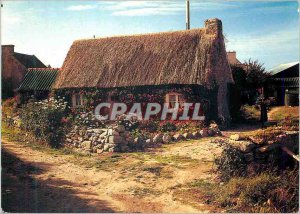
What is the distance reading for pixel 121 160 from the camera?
372 inches

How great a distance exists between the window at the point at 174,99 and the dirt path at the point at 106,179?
4360 millimetres

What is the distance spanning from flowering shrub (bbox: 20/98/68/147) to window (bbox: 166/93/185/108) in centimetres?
536

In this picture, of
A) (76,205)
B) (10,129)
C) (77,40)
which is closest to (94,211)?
(76,205)

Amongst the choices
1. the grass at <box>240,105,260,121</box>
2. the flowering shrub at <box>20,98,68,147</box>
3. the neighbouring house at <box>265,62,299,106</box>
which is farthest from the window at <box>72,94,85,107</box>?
the neighbouring house at <box>265,62,299,106</box>

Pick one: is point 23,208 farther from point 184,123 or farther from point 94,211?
point 184,123

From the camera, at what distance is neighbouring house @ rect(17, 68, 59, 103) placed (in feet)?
62.6

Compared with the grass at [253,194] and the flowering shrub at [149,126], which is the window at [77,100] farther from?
the grass at [253,194]

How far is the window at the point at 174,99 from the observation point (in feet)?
48.6

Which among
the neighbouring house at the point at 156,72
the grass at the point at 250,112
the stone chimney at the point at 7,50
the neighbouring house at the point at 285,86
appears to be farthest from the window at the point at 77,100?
the stone chimney at the point at 7,50

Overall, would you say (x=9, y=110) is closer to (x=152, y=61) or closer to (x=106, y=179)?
(x=152, y=61)

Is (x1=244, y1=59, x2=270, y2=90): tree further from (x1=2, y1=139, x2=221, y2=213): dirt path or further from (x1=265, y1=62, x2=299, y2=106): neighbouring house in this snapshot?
(x1=2, y1=139, x2=221, y2=213): dirt path

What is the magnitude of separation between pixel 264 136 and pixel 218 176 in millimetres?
1661

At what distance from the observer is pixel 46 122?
12.1 m

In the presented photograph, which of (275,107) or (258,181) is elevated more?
(275,107)
